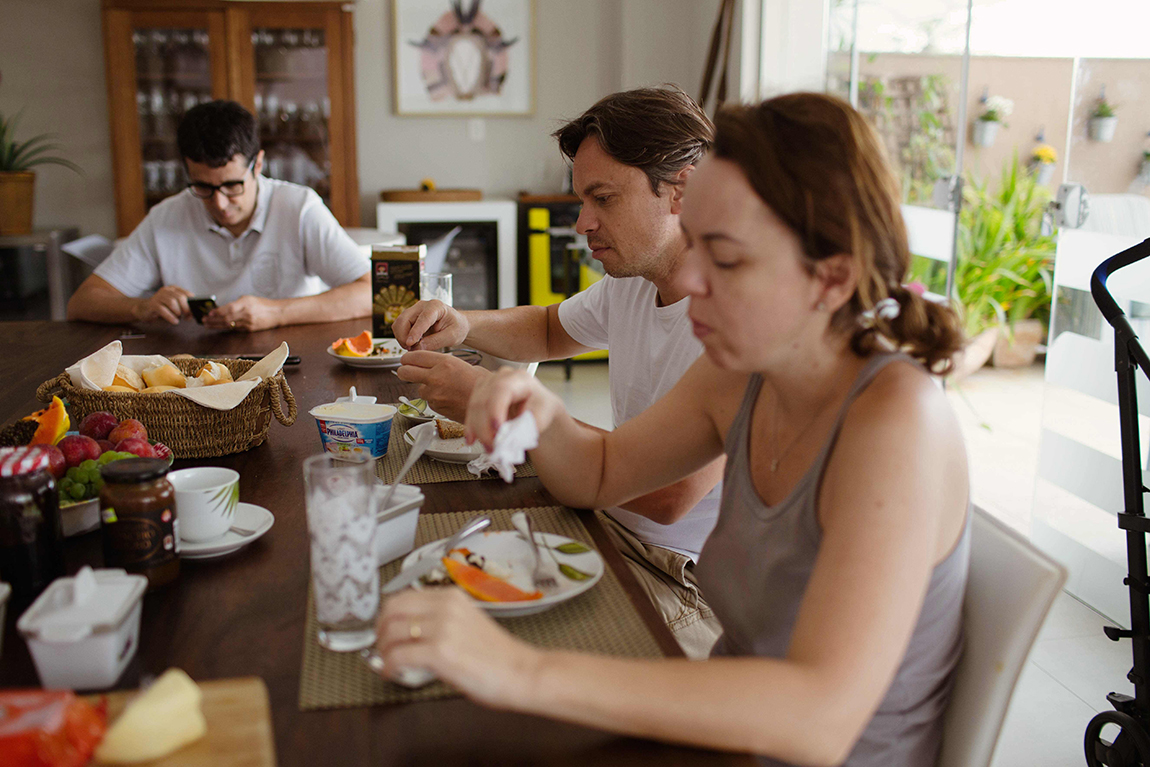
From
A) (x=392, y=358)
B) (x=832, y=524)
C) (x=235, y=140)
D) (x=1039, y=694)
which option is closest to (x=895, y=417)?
(x=832, y=524)

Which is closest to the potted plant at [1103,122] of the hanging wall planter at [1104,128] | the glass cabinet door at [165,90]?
the hanging wall planter at [1104,128]

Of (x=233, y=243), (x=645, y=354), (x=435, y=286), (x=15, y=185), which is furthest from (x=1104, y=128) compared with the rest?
(x=15, y=185)

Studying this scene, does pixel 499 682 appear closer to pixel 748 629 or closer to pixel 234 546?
pixel 748 629

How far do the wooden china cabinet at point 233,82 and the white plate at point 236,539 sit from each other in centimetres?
436

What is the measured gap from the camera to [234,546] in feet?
3.51

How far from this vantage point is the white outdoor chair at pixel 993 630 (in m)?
0.88

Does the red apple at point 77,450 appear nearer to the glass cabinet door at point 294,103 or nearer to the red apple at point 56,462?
the red apple at point 56,462

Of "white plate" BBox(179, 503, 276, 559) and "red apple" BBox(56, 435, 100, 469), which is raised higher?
"red apple" BBox(56, 435, 100, 469)

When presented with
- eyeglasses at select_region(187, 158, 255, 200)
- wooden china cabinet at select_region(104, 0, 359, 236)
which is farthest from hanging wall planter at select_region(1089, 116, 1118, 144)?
wooden china cabinet at select_region(104, 0, 359, 236)

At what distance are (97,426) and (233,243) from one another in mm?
1836

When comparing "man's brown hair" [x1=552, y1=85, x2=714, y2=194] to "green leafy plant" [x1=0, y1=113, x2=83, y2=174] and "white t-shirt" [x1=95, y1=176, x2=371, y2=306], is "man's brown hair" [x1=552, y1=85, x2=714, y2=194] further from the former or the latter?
"green leafy plant" [x1=0, y1=113, x2=83, y2=174]

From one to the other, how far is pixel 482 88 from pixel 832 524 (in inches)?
203

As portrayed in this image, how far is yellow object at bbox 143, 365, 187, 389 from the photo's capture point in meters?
1.48

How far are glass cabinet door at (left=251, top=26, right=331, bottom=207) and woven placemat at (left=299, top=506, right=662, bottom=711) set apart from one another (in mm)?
4650
